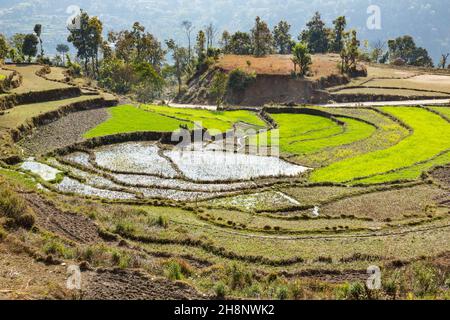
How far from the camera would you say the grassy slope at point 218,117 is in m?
62.5

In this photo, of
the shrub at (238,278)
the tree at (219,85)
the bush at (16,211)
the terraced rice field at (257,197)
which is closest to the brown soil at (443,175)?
→ the terraced rice field at (257,197)

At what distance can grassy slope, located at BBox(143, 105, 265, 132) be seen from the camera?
62456 millimetres

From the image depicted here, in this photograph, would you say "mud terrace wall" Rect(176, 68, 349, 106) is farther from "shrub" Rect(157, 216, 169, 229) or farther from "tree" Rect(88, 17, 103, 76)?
"shrub" Rect(157, 216, 169, 229)

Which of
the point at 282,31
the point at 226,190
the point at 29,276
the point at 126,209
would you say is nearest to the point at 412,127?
the point at 226,190

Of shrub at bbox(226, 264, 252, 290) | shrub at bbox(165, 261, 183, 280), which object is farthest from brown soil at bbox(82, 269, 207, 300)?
shrub at bbox(226, 264, 252, 290)

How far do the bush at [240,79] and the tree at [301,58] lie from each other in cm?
835

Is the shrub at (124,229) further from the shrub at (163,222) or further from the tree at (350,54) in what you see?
the tree at (350,54)

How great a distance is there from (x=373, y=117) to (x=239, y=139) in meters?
19.5

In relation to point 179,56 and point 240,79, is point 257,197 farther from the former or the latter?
point 179,56

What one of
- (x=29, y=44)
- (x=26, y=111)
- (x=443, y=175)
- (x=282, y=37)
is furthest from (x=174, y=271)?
(x=282, y=37)

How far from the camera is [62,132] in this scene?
52812mm

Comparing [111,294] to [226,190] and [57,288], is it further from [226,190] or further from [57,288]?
[226,190]

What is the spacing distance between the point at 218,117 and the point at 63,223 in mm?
45717

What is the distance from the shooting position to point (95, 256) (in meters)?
19.7
